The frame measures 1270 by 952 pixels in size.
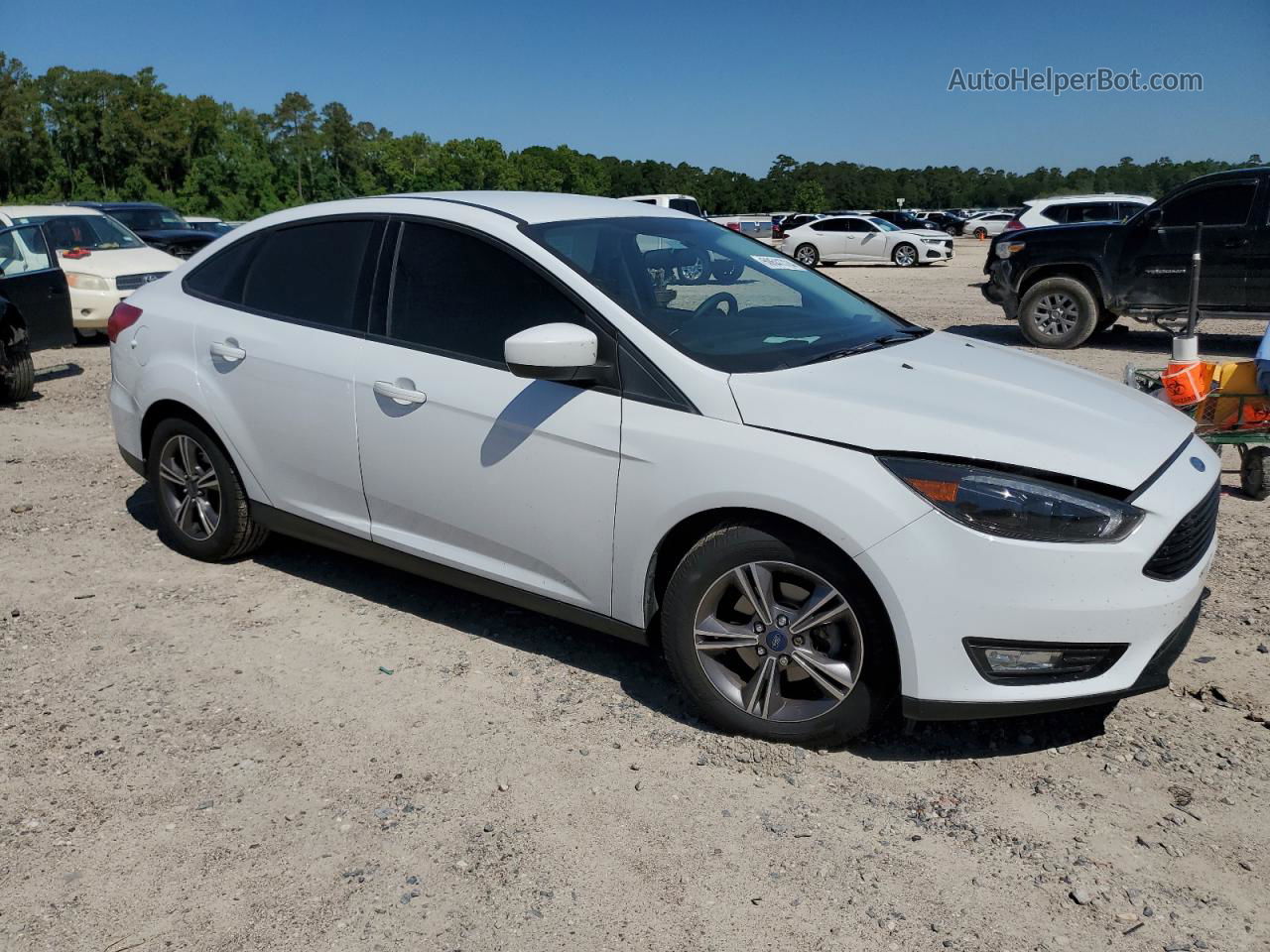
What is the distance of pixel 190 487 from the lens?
516 centimetres

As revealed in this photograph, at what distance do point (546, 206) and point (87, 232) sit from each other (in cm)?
1205

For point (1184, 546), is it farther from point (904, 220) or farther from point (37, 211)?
point (904, 220)

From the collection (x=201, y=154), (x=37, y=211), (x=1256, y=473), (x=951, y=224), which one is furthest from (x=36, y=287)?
(x=201, y=154)

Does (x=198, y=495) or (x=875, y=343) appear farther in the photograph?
(x=198, y=495)

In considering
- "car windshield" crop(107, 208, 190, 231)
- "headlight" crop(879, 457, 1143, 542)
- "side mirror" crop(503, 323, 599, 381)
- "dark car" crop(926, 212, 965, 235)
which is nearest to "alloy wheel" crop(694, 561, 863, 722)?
"headlight" crop(879, 457, 1143, 542)

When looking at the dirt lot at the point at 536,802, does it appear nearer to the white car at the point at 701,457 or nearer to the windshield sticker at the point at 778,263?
the white car at the point at 701,457

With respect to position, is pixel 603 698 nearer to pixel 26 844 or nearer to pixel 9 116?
pixel 26 844

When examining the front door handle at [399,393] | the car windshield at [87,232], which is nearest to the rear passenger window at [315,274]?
the front door handle at [399,393]

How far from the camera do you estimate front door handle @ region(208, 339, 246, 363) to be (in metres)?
4.71

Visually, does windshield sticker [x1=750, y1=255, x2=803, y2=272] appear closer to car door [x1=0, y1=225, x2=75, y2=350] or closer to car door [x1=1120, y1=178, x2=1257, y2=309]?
car door [x1=0, y1=225, x2=75, y2=350]

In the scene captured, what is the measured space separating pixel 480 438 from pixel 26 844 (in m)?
1.84

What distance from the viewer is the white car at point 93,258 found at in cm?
1314

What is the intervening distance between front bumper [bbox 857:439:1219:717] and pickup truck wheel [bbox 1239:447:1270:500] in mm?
3382

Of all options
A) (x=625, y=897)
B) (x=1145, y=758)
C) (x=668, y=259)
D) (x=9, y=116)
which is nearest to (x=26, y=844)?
(x=625, y=897)
